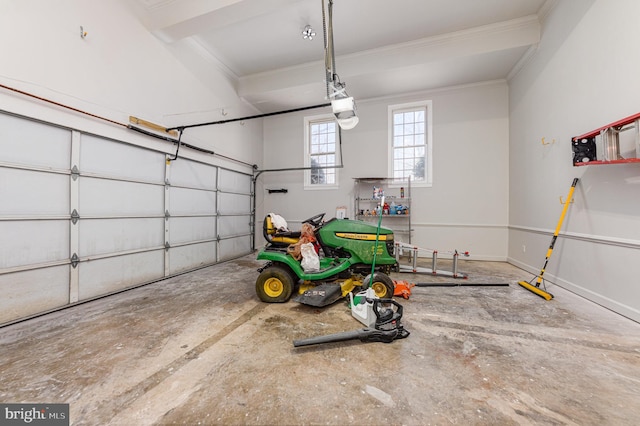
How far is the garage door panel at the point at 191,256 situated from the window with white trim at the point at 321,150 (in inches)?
114

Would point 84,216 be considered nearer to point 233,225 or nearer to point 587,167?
point 233,225

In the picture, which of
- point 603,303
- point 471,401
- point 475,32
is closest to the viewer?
point 471,401

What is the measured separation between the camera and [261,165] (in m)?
6.47

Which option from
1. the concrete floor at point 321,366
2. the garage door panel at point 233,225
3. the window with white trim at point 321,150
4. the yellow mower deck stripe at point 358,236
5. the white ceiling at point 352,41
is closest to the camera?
the concrete floor at point 321,366

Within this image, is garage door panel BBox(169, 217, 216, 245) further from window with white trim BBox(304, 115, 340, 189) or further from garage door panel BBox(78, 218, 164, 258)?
window with white trim BBox(304, 115, 340, 189)

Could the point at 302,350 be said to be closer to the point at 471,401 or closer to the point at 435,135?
the point at 471,401

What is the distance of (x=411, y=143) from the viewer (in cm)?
549

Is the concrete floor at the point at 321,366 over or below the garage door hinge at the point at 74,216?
below

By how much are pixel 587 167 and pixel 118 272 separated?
626cm

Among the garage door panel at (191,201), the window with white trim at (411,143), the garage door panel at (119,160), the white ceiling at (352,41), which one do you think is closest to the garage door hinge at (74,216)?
the garage door panel at (119,160)

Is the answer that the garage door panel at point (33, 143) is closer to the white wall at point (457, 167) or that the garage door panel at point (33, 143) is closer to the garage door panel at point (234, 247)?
the garage door panel at point (234, 247)

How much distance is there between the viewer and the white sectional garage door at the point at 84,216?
7.43 feet

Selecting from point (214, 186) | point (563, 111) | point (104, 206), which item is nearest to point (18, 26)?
point (104, 206)

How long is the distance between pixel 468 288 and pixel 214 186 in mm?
4912
